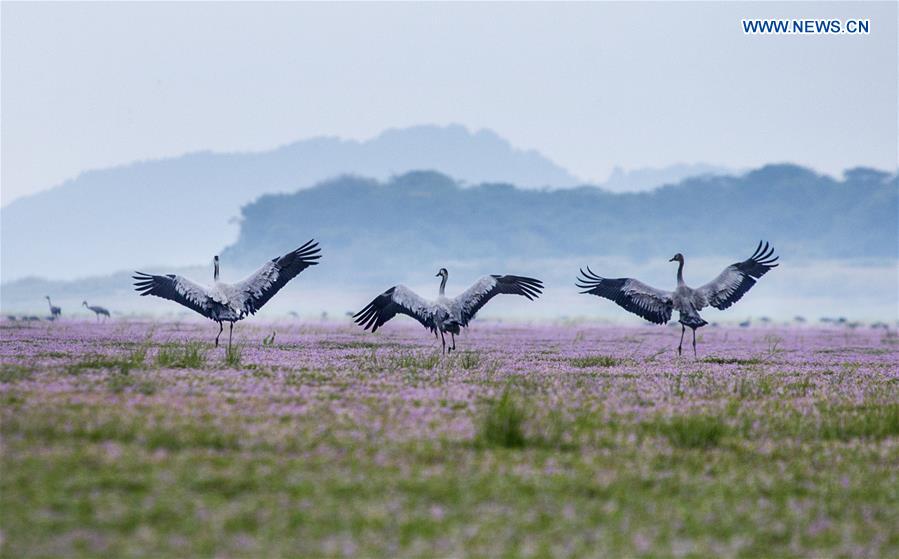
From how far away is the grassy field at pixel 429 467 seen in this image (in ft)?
29.5

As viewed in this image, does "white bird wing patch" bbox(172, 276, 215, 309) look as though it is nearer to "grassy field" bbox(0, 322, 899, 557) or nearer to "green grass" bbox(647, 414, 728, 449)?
"grassy field" bbox(0, 322, 899, 557)

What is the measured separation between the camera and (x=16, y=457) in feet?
35.4

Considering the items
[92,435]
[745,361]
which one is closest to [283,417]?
[92,435]

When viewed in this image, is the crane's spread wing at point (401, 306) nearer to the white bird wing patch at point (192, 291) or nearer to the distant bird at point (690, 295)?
the white bird wing patch at point (192, 291)

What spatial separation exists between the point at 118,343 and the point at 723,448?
22.0 metres

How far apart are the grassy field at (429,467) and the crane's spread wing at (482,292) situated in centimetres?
791

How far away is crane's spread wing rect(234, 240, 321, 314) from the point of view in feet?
88.5

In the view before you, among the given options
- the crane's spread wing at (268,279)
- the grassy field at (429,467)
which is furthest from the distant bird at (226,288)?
the grassy field at (429,467)

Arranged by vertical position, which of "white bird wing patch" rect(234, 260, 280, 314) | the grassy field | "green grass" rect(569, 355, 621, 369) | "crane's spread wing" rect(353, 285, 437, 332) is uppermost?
"white bird wing patch" rect(234, 260, 280, 314)

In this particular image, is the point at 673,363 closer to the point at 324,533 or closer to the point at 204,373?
the point at 204,373

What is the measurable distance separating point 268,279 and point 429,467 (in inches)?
659

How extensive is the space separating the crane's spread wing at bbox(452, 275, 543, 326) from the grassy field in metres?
7.91

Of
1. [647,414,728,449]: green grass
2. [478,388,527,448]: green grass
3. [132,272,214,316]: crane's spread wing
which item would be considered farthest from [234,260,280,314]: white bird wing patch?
[478,388,527,448]: green grass

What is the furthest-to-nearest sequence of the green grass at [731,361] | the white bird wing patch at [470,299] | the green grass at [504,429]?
1. the green grass at [731,361]
2. the white bird wing patch at [470,299]
3. the green grass at [504,429]
